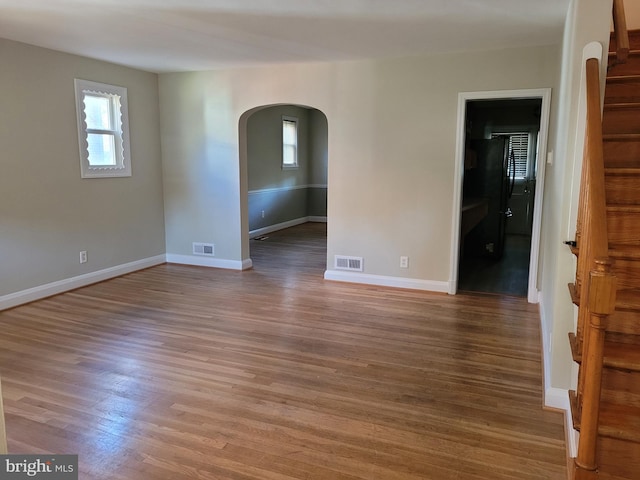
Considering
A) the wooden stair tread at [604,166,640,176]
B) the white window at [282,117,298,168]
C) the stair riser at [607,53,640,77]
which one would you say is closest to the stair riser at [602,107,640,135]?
the stair riser at [607,53,640,77]

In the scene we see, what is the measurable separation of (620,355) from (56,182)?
4836 mm

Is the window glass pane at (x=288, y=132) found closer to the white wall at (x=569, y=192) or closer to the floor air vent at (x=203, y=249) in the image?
the floor air vent at (x=203, y=249)

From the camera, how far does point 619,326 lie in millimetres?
2178

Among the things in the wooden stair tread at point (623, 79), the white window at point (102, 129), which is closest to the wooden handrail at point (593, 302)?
the wooden stair tread at point (623, 79)

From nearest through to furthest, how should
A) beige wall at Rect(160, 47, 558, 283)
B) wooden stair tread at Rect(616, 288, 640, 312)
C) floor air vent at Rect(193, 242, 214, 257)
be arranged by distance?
wooden stair tread at Rect(616, 288, 640, 312)
beige wall at Rect(160, 47, 558, 283)
floor air vent at Rect(193, 242, 214, 257)

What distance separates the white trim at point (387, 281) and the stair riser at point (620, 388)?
286 centimetres

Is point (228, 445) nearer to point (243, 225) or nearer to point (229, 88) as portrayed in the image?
point (243, 225)

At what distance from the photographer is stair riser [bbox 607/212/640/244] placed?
2240 mm

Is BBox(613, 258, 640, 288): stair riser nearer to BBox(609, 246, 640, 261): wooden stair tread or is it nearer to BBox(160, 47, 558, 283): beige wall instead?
BBox(609, 246, 640, 261): wooden stair tread

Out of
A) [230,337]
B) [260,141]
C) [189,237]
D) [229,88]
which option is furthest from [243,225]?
[260,141]

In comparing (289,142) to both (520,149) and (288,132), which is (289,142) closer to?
(288,132)

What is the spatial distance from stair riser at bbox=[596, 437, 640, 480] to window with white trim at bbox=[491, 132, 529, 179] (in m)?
7.04

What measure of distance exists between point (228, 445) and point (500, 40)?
3814 mm

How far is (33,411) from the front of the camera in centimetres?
254
